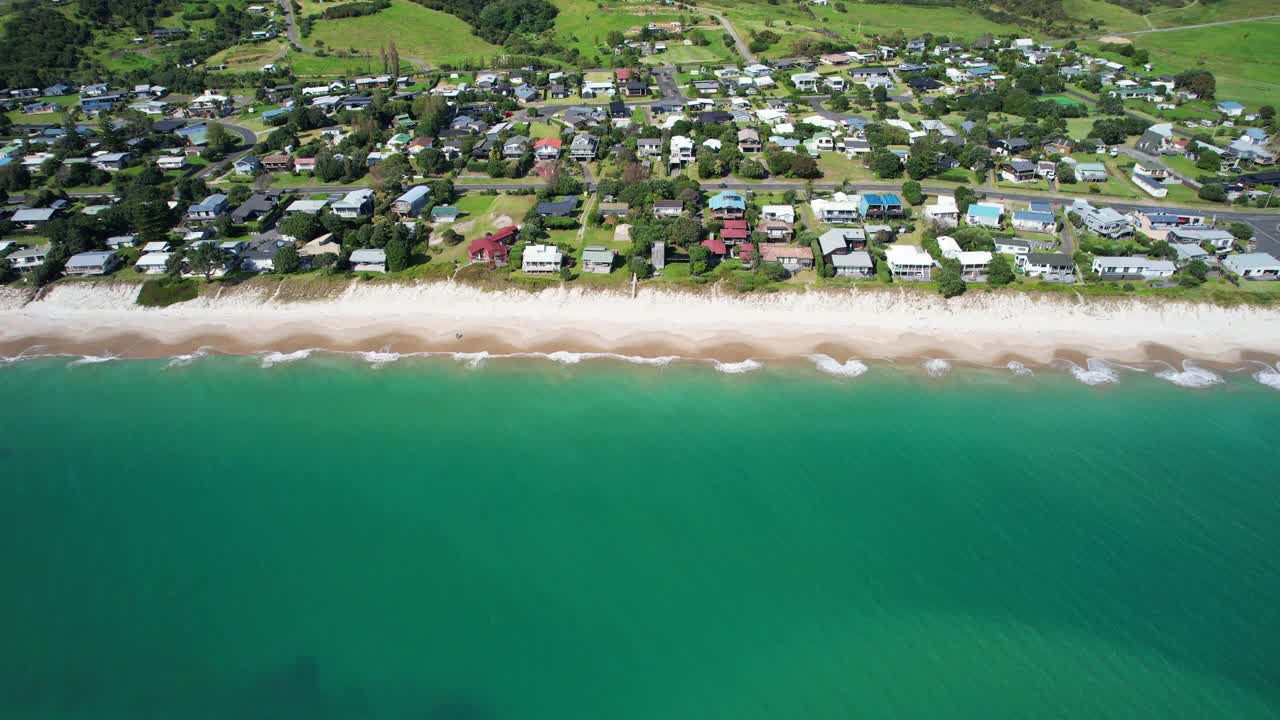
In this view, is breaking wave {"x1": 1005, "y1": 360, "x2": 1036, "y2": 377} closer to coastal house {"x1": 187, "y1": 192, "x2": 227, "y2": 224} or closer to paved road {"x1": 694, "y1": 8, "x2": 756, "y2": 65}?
coastal house {"x1": 187, "y1": 192, "x2": 227, "y2": 224}

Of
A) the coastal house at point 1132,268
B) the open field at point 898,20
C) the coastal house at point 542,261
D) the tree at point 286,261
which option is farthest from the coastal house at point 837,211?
the open field at point 898,20

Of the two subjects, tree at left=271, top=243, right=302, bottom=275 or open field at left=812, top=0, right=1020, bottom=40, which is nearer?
tree at left=271, top=243, right=302, bottom=275

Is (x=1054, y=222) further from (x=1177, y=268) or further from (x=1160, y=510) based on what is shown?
(x=1160, y=510)

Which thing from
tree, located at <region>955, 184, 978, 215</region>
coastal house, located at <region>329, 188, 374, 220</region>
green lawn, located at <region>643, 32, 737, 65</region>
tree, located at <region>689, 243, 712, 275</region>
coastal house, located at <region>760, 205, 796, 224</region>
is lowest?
tree, located at <region>689, 243, 712, 275</region>

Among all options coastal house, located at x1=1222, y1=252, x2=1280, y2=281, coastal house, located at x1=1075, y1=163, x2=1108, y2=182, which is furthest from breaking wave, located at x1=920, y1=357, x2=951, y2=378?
coastal house, located at x1=1075, y1=163, x2=1108, y2=182

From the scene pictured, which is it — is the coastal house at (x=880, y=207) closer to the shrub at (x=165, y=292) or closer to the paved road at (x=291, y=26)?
the shrub at (x=165, y=292)

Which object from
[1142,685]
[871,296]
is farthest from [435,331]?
[1142,685]

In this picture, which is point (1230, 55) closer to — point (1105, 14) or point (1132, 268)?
point (1105, 14)
